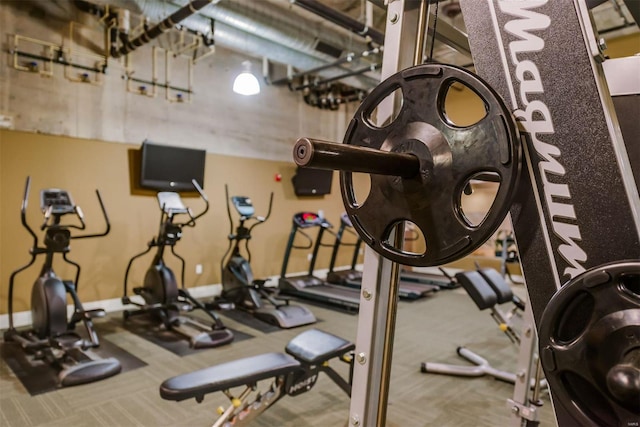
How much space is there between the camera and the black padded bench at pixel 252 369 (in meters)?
2.02

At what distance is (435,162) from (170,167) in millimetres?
5659

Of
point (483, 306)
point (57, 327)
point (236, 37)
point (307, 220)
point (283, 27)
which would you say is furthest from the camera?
point (307, 220)

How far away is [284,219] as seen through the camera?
309 inches

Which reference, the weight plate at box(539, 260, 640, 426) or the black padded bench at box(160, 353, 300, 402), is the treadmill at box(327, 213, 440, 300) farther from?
the weight plate at box(539, 260, 640, 426)

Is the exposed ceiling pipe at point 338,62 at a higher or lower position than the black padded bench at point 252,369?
higher

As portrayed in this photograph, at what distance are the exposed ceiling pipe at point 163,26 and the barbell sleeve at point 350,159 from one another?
4.04 meters

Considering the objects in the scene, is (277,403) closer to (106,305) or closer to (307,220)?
(106,305)

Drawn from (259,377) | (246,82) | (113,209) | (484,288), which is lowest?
(259,377)

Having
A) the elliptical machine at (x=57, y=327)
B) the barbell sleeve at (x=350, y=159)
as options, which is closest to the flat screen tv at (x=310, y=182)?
the elliptical machine at (x=57, y=327)

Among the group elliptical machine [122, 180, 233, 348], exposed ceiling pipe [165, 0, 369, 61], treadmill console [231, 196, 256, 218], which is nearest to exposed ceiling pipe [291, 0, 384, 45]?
exposed ceiling pipe [165, 0, 369, 61]

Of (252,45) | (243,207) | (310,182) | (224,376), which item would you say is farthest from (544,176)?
(310,182)

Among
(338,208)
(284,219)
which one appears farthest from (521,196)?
(338,208)

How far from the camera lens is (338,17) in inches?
181

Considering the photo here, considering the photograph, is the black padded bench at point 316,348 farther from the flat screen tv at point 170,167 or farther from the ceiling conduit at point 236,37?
the flat screen tv at point 170,167
